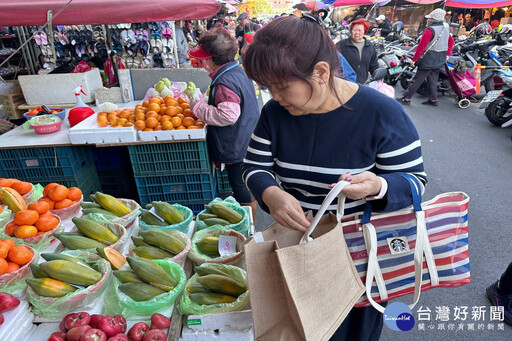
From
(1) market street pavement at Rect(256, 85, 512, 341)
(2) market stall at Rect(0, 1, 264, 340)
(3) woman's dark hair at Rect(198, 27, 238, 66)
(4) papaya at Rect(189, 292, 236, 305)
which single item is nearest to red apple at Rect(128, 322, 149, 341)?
(2) market stall at Rect(0, 1, 264, 340)

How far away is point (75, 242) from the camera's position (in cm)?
183

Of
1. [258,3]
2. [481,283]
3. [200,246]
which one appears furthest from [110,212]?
[258,3]

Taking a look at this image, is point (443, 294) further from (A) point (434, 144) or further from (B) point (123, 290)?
(A) point (434, 144)

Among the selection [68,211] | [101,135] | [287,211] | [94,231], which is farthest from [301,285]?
[101,135]

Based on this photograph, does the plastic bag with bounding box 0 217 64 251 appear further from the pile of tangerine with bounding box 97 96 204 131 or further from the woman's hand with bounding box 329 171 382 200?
the woman's hand with bounding box 329 171 382 200

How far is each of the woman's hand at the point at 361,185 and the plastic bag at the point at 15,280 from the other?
1.55 m

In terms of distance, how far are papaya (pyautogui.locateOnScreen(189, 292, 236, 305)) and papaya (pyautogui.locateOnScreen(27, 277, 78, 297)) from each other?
1.88 feet

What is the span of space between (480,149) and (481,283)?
3.40m

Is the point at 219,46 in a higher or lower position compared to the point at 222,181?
higher

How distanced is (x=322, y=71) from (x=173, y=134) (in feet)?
7.13

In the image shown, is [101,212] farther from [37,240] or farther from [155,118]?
[155,118]

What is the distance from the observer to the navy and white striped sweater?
1319 millimetres

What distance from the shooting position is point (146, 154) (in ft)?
10.8

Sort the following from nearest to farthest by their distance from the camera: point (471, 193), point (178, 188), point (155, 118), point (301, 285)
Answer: point (301, 285)
point (155, 118)
point (178, 188)
point (471, 193)
